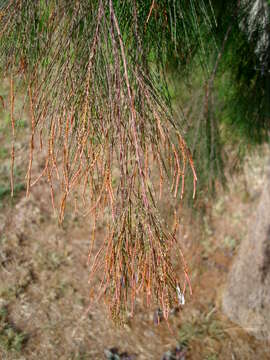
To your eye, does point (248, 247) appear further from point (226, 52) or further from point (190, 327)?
point (226, 52)

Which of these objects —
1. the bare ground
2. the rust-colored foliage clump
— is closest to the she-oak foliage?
the rust-colored foliage clump

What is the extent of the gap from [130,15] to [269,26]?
0.83 meters

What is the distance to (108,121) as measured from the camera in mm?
978


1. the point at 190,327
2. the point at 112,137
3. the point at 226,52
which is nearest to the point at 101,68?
the point at 112,137

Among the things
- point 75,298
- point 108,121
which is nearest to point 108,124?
point 108,121

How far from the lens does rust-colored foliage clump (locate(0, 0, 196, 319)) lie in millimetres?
927

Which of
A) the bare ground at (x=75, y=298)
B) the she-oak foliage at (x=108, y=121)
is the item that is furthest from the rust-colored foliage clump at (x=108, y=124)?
the bare ground at (x=75, y=298)

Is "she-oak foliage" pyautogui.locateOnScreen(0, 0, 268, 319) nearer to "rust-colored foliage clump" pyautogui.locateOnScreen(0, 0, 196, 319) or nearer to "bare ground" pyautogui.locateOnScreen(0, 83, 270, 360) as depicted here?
"rust-colored foliage clump" pyautogui.locateOnScreen(0, 0, 196, 319)

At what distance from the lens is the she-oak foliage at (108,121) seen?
927 mm

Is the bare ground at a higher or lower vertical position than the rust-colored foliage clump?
lower

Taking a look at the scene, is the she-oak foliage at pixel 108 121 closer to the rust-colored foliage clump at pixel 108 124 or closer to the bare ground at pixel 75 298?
the rust-colored foliage clump at pixel 108 124

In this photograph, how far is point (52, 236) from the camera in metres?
2.95

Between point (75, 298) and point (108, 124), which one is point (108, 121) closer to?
point (108, 124)

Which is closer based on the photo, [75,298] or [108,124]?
[108,124]
